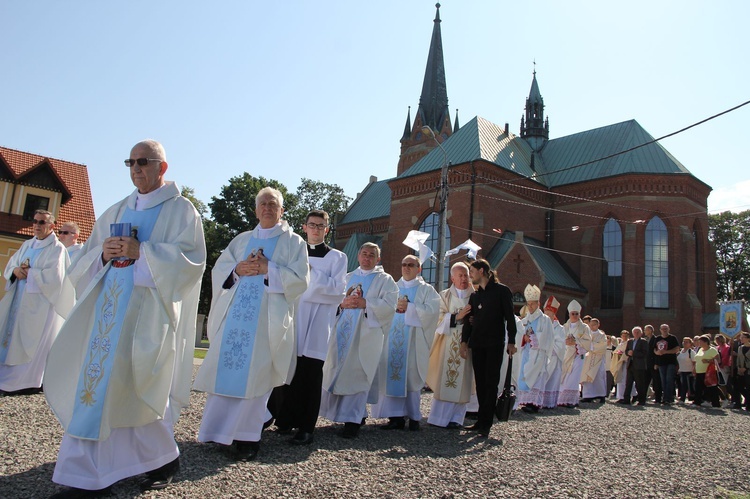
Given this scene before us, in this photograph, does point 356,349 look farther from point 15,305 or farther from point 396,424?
point 15,305

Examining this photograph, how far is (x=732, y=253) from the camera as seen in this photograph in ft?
170

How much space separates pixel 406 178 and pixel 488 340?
30.8 meters

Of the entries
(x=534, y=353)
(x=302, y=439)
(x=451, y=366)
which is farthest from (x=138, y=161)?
(x=534, y=353)

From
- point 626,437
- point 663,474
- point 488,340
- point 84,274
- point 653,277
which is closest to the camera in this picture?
point 84,274

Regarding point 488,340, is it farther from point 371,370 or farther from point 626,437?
point 626,437

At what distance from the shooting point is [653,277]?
1325 inches

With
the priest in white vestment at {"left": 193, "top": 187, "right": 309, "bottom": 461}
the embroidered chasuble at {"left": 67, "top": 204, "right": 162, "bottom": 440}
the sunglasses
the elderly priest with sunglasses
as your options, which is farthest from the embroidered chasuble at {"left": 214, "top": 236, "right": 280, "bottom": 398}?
the sunglasses

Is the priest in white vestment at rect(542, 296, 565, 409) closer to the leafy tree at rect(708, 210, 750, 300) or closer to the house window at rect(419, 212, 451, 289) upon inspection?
the house window at rect(419, 212, 451, 289)

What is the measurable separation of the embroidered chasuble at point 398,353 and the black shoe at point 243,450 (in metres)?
3.01

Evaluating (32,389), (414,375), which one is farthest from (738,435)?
(32,389)

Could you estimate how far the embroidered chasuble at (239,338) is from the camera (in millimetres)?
5215

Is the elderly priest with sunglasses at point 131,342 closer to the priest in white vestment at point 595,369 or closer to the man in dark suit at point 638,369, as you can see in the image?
the priest in white vestment at point 595,369

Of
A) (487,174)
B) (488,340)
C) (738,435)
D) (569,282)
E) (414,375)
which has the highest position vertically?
(487,174)

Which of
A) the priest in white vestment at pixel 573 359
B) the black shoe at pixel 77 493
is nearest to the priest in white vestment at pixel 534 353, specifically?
the priest in white vestment at pixel 573 359
